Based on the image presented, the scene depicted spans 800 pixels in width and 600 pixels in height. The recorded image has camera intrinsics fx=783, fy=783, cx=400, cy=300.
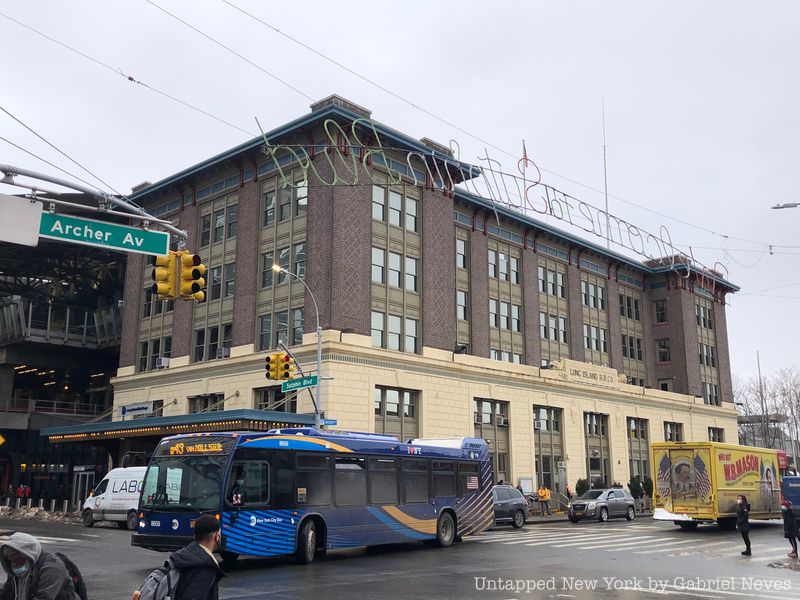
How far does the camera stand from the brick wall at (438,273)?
1761 inches

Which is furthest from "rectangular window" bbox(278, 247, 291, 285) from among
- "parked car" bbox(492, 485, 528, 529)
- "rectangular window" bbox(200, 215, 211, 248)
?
"parked car" bbox(492, 485, 528, 529)

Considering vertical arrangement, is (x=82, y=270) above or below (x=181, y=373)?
above

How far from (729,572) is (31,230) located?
1652 cm

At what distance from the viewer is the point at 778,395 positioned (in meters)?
93.9

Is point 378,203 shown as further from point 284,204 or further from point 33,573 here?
point 33,573

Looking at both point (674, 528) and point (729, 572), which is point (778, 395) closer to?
point (674, 528)

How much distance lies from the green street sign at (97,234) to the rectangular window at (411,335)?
26.8m

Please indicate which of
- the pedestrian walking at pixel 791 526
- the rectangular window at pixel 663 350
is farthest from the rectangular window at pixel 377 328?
the rectangular window at pixel 663 350

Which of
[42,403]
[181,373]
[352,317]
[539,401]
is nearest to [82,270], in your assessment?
[42,403]

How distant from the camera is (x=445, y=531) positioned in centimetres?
2491

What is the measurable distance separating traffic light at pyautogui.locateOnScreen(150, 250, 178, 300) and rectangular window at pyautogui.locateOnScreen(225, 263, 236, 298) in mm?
29136

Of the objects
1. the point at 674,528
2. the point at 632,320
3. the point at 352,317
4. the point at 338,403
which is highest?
the point at 632,320

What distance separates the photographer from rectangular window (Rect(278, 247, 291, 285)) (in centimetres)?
4300

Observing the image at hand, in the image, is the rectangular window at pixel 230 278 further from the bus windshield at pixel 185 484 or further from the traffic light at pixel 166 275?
the traffic light at pixel 166 275
